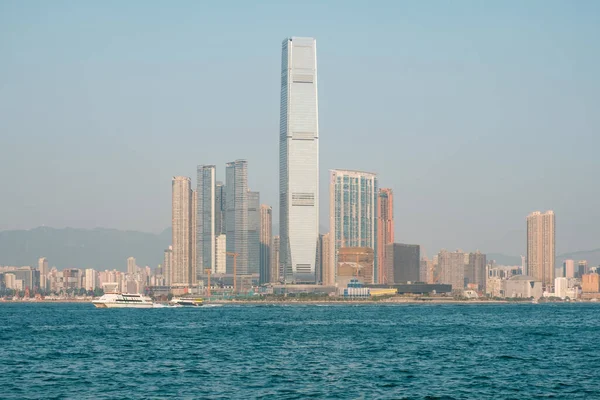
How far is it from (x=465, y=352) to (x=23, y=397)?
147ft

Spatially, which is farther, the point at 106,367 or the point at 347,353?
the point at 347,353

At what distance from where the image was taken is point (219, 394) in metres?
59.8

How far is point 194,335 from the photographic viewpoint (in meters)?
117

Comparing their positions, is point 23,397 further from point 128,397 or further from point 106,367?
point 106,367

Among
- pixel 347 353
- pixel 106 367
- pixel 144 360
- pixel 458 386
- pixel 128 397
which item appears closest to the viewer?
pixel 128 397

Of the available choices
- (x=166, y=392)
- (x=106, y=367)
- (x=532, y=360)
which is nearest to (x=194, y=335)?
(x=106, y=367)

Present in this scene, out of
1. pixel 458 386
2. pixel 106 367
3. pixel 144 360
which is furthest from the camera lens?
pixel 144 360

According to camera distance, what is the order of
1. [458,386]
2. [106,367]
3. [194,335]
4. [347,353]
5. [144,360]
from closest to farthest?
[458,386] → [106,367] → [144,360] → [347,353] → [194,335]

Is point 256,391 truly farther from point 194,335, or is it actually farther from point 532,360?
point 194,335

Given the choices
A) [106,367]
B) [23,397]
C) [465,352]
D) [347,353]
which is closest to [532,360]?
[465,352]

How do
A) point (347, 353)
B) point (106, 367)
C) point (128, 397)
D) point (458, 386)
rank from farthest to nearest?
point (347, 353) → point (106, 367) → point (458, 386) → point (128, 397)

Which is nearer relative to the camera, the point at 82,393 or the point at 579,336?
the point at 82,393

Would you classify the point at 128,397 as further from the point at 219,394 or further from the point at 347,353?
the point at 347,353

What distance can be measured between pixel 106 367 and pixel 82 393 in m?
14.6
